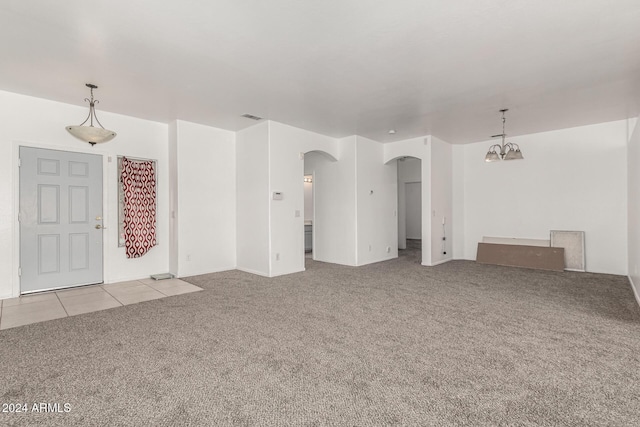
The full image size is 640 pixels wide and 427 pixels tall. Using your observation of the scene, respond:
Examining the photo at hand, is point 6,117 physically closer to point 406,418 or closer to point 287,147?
point 287,147

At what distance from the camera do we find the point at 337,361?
8.16 feet

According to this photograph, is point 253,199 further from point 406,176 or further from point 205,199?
point 406,176

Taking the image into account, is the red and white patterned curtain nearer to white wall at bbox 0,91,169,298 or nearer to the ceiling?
white wall at bbox 0,91,169,298

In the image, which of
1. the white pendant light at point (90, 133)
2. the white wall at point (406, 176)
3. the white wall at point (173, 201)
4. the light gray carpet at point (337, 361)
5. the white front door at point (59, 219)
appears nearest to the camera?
the light gray carpet at point (337, 361)

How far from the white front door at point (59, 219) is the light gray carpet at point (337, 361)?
1.78 meters

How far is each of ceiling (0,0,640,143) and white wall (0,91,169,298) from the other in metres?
0.26

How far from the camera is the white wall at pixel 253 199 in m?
5.71

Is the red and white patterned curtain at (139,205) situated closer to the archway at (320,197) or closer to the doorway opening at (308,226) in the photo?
the archway at (320,197)

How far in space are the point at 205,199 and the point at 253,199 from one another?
90cm

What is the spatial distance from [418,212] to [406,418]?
1065 centimetres

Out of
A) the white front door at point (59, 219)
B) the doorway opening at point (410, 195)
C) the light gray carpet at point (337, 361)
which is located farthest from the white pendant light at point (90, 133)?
the doorway opening at point (410, 195)

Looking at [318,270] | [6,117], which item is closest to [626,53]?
[318,270]

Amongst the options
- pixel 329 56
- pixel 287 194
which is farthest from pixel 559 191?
pixel 329 56

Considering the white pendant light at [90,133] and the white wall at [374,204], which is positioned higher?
the white pendant light at [90,133]
